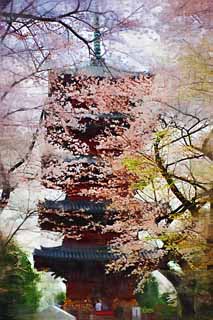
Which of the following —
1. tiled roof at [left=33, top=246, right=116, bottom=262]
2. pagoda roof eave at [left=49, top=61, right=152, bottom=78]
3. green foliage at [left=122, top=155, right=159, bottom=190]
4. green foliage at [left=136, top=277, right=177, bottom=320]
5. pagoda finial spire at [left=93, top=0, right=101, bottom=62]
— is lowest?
green foliage at [left=136, top=277, right=177, bottom=320]

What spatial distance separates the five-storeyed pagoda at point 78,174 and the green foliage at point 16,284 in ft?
0.17

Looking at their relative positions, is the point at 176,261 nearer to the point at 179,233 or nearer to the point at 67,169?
the point at 179,233

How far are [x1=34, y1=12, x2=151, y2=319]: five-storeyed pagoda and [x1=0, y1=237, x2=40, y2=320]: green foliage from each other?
0.05 meters

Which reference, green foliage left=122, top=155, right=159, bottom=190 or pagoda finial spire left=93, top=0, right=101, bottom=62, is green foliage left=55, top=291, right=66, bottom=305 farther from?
pagoda finial spire left=93, top=0, right=101, bottom=62

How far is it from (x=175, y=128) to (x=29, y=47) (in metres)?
0.56

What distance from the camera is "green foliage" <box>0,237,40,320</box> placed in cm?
161

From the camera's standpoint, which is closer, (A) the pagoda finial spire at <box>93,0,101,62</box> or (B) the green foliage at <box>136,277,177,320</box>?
(B) the green foliage at <box>136,277,177,320</box>

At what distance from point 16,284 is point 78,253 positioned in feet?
0.73

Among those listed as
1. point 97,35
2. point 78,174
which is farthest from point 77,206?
point 97,35

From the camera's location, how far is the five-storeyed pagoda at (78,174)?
170 centimetres

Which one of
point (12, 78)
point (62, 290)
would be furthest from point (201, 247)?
point (12, 78)

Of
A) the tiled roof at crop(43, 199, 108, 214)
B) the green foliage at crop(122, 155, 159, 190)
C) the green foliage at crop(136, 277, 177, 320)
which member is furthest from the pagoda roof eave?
the green foliage at crop(136, 277, 177, 320)

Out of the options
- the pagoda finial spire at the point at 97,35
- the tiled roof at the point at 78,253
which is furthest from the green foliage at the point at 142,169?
the pagoda finial spire at the point at 97,35

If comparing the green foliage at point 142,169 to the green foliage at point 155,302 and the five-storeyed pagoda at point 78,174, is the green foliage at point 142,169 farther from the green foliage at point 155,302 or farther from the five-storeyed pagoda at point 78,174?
the green foliage at point 155,302
